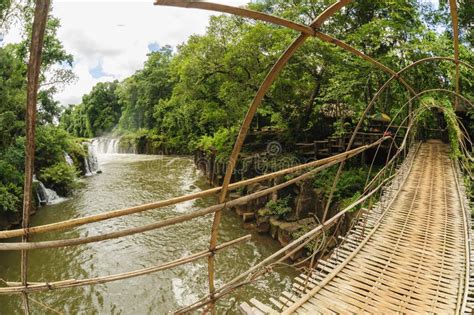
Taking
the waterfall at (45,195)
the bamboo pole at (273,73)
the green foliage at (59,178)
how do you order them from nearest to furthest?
the bamboo pole at (273,73), the waterfall at (45,195), the green foliage at (59,178)

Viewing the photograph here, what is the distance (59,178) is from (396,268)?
12.7 m

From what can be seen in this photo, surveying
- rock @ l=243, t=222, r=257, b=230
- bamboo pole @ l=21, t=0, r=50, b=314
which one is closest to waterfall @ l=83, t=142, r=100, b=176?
rock @ l=243, t=222, r=257, b=230

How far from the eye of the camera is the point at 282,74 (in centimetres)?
956

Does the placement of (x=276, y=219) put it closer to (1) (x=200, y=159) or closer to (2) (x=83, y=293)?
(2) (x=83, y=293)

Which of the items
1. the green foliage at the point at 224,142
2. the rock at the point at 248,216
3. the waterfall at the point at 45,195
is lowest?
the rock at the point at 248,216

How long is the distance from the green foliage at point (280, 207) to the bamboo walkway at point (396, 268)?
12.0 feet

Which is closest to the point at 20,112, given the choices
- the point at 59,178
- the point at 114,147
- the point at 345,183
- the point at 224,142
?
the point at 59,178

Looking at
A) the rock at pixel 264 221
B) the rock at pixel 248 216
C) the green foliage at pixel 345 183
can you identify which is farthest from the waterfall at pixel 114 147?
the green foliage at pixel 345 183

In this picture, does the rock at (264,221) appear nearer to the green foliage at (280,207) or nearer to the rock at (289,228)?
the green foliage at (280,207)

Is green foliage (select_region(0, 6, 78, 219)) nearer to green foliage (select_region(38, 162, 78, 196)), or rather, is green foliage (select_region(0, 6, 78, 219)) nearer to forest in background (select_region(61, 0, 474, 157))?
green foliage (select_region(38, 162, 78, 196))

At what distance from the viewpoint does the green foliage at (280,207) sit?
852 cm

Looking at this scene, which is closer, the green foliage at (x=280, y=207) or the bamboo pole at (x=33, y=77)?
the bamboo pole at (x=33, y=77)

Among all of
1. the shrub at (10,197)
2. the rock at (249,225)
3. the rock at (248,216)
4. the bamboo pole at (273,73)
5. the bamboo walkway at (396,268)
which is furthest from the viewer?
the rock at (248,216)

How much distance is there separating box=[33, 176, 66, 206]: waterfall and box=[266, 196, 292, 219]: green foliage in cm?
869
